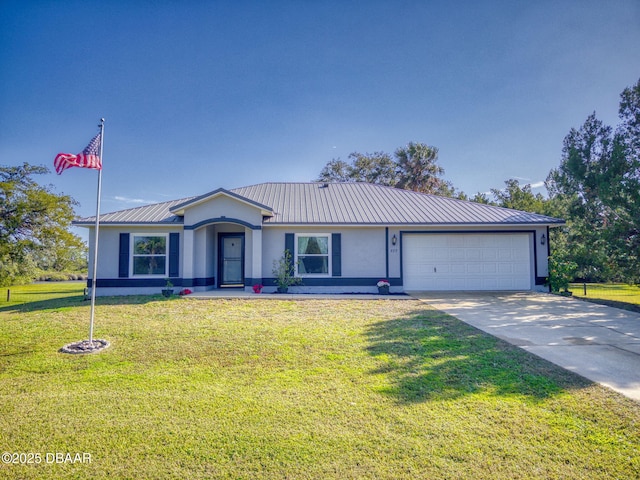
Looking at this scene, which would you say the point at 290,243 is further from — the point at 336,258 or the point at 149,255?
the point at 149,255

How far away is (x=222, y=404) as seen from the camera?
3623mm

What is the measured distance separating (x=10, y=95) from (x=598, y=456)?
18879 millimetres

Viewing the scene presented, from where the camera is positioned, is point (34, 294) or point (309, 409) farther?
point (34, 294)

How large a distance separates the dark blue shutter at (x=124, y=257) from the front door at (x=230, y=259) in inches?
129

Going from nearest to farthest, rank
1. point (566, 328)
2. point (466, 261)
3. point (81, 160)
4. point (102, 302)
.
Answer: point (81, 160) < point (566, 328) < point (102, 302) < point (466, 261)

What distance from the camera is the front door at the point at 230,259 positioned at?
43.8 feet

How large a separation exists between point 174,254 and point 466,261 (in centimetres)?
1112

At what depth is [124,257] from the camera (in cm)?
1199

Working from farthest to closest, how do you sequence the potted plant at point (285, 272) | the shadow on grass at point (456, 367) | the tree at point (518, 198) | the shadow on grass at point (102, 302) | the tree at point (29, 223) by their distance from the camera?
the tree at point (518, 198) → the tree at point (29, 223) → the potted plant at point (285, 272) → the shadow on grass at point (102, 302) → the shadow on grass at point (456, 367)

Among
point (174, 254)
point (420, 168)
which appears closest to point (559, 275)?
point (174, 254)

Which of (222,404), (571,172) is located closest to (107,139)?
(222,404)

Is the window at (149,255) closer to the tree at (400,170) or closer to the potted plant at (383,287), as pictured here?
the potted plant at (383,287)

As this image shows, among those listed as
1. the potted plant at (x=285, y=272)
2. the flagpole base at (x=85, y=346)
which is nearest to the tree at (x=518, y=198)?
the potted plant at (x=285, y=272)

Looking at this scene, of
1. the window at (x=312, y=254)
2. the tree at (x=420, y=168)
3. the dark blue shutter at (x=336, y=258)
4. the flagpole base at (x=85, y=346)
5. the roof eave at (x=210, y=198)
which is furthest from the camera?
the tree at (x=420, y=168)
